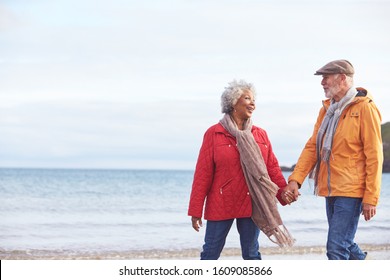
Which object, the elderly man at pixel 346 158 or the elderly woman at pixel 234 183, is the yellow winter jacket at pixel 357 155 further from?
the elderly woman at pixel 234 183

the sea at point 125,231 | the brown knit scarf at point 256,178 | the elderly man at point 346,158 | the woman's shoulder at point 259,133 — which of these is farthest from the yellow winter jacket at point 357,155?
the sea at point 125,231

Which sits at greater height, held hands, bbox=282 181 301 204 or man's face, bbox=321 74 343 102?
man's face, bbox=321 74 343 102

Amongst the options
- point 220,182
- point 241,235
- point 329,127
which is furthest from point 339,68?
point 241,235

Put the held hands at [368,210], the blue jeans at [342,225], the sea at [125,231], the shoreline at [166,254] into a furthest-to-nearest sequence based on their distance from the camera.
A: the sea at [125,231] < the shoreline at [166,254] < the blue jeans at [342,225] < the held hands at [368,210]

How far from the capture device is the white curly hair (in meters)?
4.89

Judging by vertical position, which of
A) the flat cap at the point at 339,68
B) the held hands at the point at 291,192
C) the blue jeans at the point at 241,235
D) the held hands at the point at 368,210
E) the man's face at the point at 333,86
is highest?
the flat cap at the point at 339,68

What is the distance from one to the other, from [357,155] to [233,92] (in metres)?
0.92

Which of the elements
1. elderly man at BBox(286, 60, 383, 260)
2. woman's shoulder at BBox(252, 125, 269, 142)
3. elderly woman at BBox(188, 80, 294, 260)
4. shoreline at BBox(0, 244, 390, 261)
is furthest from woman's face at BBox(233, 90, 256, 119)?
shoreline at BBox(0, 244, 390, 261)

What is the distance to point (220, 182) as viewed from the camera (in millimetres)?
4871

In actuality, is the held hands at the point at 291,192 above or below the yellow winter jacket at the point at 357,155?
below

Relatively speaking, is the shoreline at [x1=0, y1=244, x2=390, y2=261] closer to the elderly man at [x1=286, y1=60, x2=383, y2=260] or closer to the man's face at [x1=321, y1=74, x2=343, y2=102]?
the elderly man at [x1=286, y1=60, x2=383, y2=260]

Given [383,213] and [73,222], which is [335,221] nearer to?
[73,222]

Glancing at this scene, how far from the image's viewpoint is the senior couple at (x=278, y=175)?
469 cm
